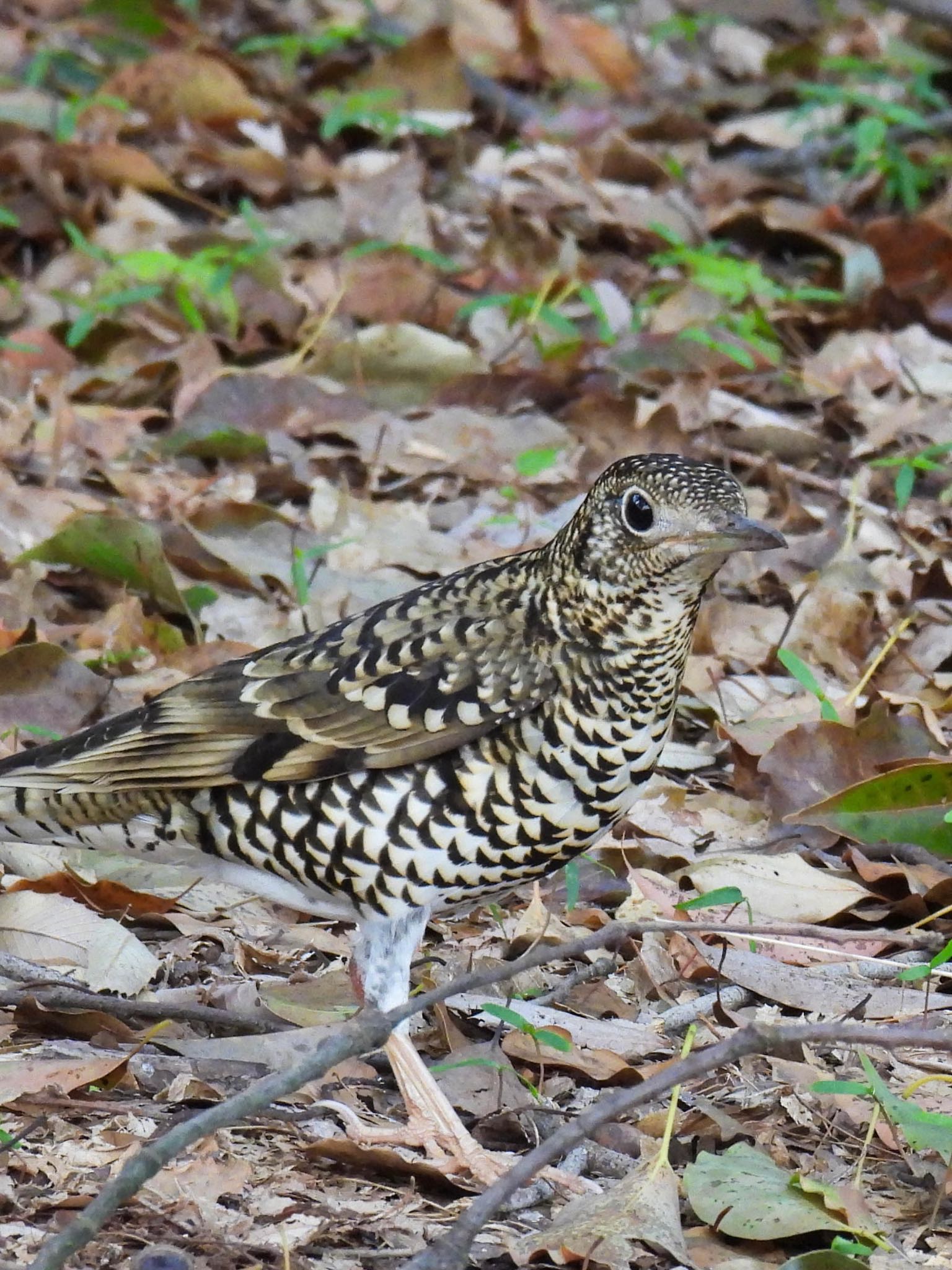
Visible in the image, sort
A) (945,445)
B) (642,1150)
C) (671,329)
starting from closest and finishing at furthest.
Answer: (642,1150) → (945,445) → (671,329)

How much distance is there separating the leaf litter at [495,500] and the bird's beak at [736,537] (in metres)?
0.81

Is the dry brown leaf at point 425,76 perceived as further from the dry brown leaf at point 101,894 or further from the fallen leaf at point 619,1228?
the fallen leaf at point 619,1228

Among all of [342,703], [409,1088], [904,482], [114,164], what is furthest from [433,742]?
[114,164]

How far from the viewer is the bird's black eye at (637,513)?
158 inches

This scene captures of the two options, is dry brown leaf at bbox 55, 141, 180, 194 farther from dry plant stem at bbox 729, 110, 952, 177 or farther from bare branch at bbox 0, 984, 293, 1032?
bare branch at bbox 0, 984, 293, 1032

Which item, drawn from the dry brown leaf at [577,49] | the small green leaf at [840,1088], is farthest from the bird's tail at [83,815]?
the dry brown leaf at [577,49]

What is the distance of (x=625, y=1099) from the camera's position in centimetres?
307

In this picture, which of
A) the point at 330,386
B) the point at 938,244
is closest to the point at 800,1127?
the point at 330,386

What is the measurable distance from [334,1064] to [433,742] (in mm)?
991

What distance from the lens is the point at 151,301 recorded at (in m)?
7.57

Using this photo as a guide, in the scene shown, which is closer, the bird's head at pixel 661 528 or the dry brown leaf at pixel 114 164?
the bird's head at pixel 661 528

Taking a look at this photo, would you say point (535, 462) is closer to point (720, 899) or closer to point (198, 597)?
point (198, 597)

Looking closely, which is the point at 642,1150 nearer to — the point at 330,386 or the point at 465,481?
the point at 465,481

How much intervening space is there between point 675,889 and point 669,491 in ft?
3.80
